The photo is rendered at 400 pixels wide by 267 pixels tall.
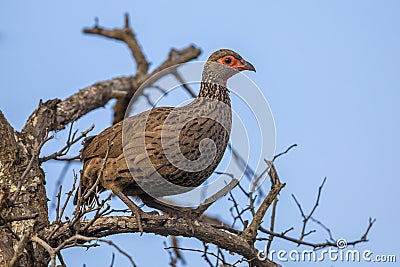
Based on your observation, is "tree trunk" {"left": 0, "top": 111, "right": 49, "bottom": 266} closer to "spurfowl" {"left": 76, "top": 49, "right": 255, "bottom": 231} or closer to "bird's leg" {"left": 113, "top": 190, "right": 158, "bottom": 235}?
"spurfowl" {"left": 76, "top": 49, "right": 255, "bottom": 231}

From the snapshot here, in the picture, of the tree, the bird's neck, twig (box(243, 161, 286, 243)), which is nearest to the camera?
the tree

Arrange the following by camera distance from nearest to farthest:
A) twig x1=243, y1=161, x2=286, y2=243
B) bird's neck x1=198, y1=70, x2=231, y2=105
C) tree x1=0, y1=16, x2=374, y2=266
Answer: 1. tree x1=0, y1=16, x2=374, y2=266
2. twig x1=243, y1=161, x2=286, y2=243
3. bird's neck x1=198, y1=70, x2=231, y2=105

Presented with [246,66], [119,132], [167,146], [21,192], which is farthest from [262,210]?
[21,192]

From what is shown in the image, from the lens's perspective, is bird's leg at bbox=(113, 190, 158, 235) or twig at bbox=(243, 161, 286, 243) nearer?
bird's leg at bbox=(113, 190, 158, 235)

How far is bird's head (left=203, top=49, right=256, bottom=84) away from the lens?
487cm

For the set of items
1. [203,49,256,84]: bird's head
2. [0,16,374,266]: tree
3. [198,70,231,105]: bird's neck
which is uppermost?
[203,49,256,84]: bird's head

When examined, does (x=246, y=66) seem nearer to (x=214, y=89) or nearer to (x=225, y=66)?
(x=225, y=66)

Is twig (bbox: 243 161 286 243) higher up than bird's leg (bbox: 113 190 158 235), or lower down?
higher up

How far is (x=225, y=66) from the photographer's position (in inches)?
192

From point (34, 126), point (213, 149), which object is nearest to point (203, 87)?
point (213, 149)

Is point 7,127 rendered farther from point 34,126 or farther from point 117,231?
point 117,231

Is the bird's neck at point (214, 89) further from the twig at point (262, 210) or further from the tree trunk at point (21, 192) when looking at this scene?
the tree trunk at point (21, 192)

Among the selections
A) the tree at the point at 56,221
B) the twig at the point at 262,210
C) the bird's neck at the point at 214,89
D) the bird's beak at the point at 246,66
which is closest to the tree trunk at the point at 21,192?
the tree at the point at 56,221

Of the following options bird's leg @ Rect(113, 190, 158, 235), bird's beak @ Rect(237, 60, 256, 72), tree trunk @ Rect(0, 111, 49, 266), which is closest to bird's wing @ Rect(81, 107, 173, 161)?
bird's leg @ Rect(113, 190, 158, 235)
